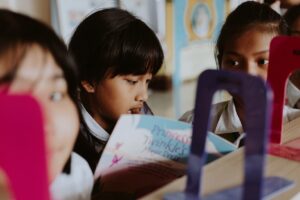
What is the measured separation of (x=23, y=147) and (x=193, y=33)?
13.0 feet

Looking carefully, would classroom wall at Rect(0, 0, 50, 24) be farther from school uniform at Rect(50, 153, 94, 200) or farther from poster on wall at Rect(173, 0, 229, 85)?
school uniform at Rect(50, 153, 94, 200)

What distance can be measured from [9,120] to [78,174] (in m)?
0.30

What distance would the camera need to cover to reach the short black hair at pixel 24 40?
0.36 m

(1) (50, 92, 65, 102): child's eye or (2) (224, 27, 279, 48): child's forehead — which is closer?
(1) (50, 92, 65, 102): child's eye

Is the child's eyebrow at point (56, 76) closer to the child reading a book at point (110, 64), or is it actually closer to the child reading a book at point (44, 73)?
the child reading a book at point (44, 73)

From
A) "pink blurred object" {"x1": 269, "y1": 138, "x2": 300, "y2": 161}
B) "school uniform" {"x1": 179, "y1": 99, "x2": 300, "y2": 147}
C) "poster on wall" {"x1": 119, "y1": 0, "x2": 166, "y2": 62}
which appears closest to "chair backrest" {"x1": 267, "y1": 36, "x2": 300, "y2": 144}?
"pink blurred object" {"x1": 269, "y1": 138, "x2": 300, "y2": 161}

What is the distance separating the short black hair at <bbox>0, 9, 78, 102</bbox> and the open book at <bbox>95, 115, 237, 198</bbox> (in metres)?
0.14

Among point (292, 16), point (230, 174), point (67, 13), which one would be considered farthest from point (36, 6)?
point (230, 174)

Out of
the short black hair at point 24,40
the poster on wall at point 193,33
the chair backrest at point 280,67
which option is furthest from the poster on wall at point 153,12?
the short black hair at point 24,40

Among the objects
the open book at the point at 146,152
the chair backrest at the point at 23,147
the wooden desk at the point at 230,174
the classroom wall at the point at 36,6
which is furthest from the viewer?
the classroom wall at the point at 36,6

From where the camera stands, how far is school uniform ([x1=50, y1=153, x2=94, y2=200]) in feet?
1.78

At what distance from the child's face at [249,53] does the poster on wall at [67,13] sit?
186 centimetres

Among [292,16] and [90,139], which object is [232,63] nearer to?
[90,139]

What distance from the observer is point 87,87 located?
0.93 meters
